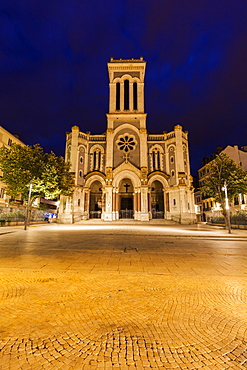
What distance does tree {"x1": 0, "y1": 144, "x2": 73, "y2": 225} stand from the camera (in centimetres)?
2164

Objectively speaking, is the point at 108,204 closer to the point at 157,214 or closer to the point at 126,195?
the point at 126,195

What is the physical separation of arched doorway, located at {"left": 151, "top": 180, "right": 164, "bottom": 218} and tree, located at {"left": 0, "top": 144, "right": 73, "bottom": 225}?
61.5 feet

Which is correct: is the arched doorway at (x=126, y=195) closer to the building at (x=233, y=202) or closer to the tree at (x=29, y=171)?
the building at (x=233, y=202)

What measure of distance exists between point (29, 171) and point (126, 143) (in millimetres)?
19615

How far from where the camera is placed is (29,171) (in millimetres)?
21812

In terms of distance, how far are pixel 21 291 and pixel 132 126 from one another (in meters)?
36.0

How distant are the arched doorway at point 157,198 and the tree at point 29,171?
18.7 metres

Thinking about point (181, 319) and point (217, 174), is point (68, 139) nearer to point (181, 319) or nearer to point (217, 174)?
point (217, 174)

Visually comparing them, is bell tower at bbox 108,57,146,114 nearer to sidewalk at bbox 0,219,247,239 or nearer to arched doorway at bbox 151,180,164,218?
arched doorway at bbox 151,180,164,218

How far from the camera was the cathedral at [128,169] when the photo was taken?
1262 inches

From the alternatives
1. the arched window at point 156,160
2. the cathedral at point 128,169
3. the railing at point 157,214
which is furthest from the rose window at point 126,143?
the railing at point 157,214

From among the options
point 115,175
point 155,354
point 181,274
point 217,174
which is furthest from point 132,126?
point 155,354

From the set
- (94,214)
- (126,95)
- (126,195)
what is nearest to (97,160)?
(126,195)

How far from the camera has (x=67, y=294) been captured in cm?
336
